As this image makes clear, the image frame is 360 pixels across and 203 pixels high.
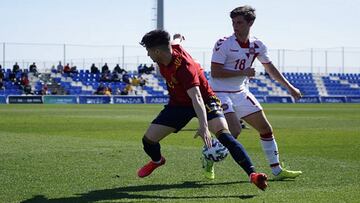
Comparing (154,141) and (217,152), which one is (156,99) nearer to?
(154,141)

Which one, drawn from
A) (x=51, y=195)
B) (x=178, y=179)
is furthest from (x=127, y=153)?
(x=51, y=195)

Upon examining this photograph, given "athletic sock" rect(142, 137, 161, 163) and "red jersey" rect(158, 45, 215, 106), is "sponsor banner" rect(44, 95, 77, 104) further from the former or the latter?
"red jersey" rect(158, 45, 215, 106)

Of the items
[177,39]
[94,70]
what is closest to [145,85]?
[94,70]

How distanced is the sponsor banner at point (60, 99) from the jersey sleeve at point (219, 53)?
43071 millimetres

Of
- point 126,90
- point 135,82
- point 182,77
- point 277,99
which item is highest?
point 182,77

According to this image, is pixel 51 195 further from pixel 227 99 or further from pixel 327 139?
pixel 327 139

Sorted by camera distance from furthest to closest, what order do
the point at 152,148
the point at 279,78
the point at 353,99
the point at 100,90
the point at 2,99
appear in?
1. the point at 353,99
2. the point at 100,90
3. the point at 2,99
4. the point at 279,78
5. the point at 152,148

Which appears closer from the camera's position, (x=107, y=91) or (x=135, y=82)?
(x=107, y=91)

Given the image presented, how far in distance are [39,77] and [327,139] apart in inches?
1662

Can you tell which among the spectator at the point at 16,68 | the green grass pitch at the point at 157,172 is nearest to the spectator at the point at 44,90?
the spectator at the point at 16,68

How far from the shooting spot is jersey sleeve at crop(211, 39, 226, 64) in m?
9.72

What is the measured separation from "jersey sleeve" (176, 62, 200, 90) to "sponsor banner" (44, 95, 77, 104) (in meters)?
44.4

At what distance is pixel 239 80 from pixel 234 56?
1.20 ft

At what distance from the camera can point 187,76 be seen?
8211 mm
